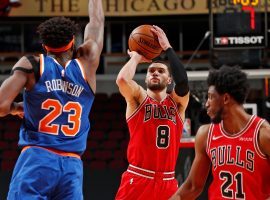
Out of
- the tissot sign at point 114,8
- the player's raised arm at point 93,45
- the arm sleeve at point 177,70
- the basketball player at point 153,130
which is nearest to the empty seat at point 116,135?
the tissot sign at point 114,8

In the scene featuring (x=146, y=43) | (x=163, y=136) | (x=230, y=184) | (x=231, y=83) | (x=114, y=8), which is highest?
(x=114, y=8)

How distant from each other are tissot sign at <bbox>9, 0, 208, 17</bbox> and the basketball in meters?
8.95

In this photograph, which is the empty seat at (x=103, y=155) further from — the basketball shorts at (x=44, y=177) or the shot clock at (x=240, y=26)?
the basketball shorts at (x=44, y=177)

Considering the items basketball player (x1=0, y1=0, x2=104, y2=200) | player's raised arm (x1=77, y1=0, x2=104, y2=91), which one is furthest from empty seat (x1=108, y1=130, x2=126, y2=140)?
basketball player (x1=0, y1=0, x2=104, y2=200)

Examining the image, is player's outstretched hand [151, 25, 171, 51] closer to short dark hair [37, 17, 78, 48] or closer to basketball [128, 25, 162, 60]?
basketball [128, 25, 162, 60]

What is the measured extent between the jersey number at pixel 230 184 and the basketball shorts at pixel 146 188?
1971 mm

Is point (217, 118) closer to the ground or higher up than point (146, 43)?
closer to the ground

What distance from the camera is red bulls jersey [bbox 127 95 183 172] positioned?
254 inches

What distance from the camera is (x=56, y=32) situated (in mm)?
4641

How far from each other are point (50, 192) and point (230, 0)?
23.8ft

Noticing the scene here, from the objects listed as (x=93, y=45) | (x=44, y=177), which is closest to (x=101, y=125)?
(x=93, y=45)

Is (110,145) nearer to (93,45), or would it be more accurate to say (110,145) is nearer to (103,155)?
(103,155)

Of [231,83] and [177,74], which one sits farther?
[177,74]

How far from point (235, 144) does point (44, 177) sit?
49.6 inches
